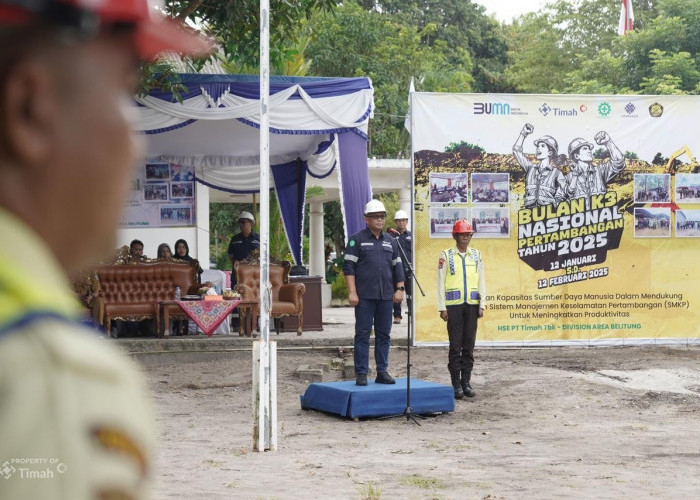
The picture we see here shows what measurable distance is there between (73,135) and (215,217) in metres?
30.4

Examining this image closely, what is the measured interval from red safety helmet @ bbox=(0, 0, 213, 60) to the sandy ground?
18.4ft

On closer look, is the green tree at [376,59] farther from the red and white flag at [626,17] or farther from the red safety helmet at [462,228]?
the red safety helmet at [462,228]

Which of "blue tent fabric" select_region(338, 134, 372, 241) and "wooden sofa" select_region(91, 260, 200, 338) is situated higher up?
"blue tent fabric" select_region(338, 134, 372, 241)

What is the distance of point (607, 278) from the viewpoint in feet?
47.8

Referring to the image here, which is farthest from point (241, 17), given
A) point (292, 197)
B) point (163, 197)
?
point (292, 197)

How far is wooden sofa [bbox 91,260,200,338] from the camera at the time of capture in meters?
14.8

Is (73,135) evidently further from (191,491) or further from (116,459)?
(191,491)

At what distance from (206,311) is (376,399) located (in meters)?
5.06

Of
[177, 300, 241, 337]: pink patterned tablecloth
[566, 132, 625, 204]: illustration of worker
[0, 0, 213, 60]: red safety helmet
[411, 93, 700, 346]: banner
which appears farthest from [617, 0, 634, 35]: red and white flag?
[0, 0, 213, 60]: red safety helmet

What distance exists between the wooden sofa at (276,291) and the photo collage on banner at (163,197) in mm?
2483

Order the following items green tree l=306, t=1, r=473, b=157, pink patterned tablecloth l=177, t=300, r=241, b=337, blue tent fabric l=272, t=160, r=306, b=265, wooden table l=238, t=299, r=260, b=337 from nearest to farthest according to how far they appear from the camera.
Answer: pink patterned tablecloth l=177, t=300, r=241, b=337
wooden table l=238, t=299, r=260, b=337
blue tent fabric l=272, t=160, r=306, b=265
green tree l=306, t=1, r=473, b=157

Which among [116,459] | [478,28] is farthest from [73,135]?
[478,28]

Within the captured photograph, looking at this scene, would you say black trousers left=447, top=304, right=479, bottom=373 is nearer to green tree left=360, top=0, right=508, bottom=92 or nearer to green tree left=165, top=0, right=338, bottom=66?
green tree left=165, top=0, right=338, bottom=66
